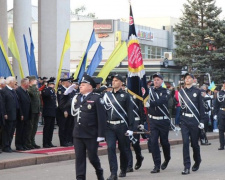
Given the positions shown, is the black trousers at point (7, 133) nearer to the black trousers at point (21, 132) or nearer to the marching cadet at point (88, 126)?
the black trousers at point (21, 132)

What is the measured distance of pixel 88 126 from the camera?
10.5m

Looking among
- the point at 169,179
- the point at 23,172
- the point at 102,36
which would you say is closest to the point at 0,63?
the point at 23,172

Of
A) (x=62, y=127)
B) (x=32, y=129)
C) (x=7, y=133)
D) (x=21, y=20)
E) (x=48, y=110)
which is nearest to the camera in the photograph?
(x=7, y=133)

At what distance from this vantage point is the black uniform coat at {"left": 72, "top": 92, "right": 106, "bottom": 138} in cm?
1042

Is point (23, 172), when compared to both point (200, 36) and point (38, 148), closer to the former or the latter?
point (38, 148)

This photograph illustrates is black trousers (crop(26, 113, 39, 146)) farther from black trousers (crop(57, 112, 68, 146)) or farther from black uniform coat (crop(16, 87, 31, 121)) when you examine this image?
black trousers (crop(57, 112, 68, 146))

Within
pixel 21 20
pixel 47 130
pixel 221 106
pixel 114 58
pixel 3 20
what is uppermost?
pixel 3 20

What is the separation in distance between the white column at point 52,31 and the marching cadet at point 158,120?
47.9 ft

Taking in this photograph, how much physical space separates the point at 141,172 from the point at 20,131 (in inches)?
171

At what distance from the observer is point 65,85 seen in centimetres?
1702

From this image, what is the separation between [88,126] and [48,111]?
22.2 feet

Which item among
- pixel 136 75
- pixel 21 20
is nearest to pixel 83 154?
pixel 136 75

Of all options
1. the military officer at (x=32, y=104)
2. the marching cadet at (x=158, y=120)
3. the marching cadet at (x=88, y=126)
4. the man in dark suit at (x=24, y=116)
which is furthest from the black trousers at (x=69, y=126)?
the marching cadet at (x=88, y=126)

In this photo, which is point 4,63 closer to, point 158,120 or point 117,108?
point 158,120
